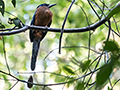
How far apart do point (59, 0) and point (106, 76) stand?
3.02m

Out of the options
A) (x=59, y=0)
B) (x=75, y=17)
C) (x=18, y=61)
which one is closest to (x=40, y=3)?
(x=59, y=0)

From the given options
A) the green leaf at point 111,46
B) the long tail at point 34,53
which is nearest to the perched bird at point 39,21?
the long tail at point 34,53

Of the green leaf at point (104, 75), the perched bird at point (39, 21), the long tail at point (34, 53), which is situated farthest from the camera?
the perched bird at point (39, 21)

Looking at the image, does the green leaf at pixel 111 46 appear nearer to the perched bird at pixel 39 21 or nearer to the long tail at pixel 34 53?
the long tail at pixel 34 53

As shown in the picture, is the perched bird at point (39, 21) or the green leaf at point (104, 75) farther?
the perched bird at point (39, 21)

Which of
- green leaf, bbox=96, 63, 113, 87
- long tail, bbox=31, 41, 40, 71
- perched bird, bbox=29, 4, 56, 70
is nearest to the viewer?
green leaf, bbox=96, 63, 113, 87

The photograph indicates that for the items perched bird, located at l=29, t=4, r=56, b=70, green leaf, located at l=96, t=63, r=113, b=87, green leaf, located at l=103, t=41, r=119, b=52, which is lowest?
perched bird, located at l=29, t=4, r=56, b=70

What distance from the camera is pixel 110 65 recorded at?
0.51m

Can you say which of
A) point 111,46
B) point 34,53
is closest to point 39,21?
point 34,53

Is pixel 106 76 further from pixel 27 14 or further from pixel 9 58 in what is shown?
pixel 9 58

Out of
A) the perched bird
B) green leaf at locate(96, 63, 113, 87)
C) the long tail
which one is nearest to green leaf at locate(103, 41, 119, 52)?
green leaf at locate(96, 63, 113, 87)

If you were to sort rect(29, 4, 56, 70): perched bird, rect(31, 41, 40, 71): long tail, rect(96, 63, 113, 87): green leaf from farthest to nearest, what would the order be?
rect(29, 4, 56, 70): perched bird < rect(31, 41, 40, 71): long tail < rect(96, 63, 113, 87): green leaf

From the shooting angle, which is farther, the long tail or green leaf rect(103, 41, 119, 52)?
the long tail

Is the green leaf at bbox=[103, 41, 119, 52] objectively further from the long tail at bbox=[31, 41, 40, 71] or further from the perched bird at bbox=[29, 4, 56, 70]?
the perched bird at bbox=[29, 4, 56, 70]
